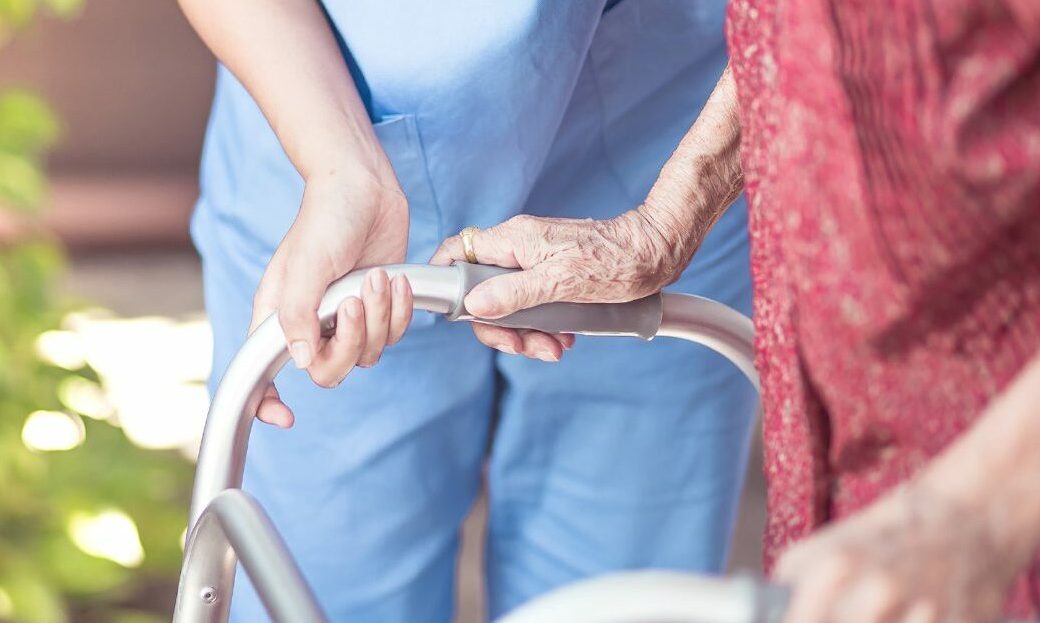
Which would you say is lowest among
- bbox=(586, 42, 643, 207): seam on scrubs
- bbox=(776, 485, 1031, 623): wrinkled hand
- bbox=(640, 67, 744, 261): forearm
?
bbox=(776, 485, 1031, 623): wrinkled hand

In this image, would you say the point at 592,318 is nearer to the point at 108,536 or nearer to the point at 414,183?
the point at 414,183

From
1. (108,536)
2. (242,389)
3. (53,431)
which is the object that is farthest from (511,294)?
(53,431)

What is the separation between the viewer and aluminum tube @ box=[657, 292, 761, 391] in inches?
30.7

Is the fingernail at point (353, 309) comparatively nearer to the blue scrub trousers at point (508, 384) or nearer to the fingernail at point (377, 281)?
the fingernail at point (377, 281)

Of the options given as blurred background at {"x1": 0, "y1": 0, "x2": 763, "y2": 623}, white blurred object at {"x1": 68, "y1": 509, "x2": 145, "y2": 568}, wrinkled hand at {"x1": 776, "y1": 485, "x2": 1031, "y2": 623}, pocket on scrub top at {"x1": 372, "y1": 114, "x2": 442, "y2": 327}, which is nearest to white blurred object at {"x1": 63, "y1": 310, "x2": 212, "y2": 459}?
blurred background at {"x1": 0, "y1": 0, "x2": 763, "y2": 623}

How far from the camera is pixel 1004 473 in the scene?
0.45m

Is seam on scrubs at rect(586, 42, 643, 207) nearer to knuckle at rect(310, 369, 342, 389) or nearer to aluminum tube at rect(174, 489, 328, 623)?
knuckle at rect(310, 369, 342, 389)

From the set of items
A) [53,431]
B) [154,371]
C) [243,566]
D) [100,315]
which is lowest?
[243,566]

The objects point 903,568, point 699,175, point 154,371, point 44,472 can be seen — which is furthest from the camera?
point 154,371

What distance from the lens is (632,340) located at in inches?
38.4

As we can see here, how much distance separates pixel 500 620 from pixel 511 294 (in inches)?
10.6

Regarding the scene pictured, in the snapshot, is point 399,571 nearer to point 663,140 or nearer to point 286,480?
point 286,480

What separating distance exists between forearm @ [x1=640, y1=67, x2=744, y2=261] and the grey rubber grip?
0.07 m

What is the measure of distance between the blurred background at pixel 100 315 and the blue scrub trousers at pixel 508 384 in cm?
72
